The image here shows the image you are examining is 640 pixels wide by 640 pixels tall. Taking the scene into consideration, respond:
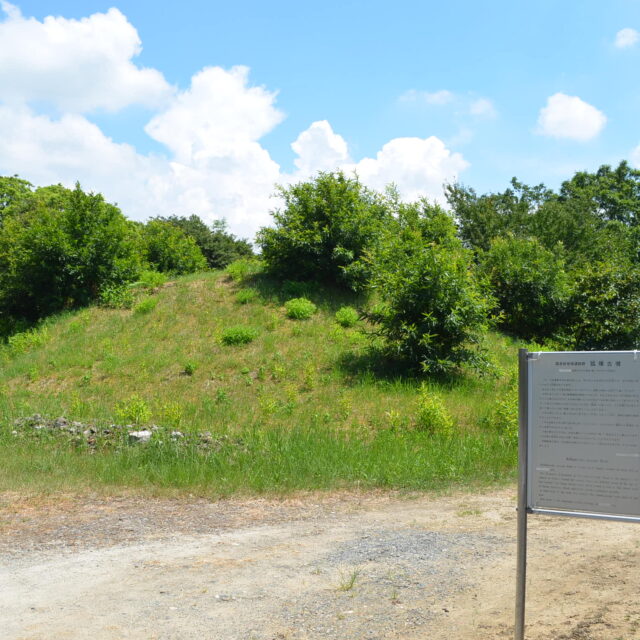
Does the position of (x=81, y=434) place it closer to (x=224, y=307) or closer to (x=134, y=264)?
(x=224, y=307)

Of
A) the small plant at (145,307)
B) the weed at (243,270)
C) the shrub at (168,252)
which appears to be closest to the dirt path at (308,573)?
the small plant at (145,307)

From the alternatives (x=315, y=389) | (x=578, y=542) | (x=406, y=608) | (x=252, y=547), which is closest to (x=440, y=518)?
(x=578, y=542)

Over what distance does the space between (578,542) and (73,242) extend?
1923 centimetres

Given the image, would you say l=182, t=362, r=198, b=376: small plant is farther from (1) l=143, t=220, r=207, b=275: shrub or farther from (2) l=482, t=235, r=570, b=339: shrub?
(1) l=143, t=220, r=207, b=275: shrub

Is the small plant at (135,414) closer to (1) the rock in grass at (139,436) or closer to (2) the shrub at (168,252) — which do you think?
(1) the rock in grass at (139,436)

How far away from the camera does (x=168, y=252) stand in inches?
1110

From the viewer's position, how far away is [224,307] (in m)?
18.9

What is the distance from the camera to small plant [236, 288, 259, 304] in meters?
19.0

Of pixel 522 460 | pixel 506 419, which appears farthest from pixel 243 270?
pixel 522 460

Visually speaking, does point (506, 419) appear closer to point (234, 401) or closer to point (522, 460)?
point (234, 401)

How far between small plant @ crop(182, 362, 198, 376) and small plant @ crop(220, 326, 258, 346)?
55.6 inches

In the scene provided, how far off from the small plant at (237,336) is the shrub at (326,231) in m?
3.46

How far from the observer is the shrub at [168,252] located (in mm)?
28016

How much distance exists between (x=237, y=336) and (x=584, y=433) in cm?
1365
